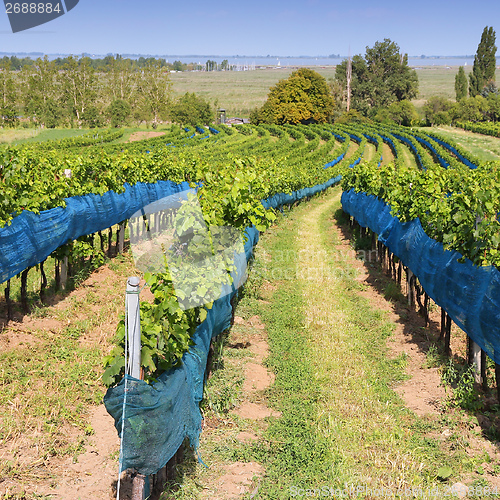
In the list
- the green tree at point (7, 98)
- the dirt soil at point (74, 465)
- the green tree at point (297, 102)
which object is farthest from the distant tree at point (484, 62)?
the dirt soil at point (74, 465)

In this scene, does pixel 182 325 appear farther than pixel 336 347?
No

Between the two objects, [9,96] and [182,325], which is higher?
[9,96]

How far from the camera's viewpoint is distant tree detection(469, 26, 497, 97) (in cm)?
9556

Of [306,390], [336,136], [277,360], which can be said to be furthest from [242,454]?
[336,136]

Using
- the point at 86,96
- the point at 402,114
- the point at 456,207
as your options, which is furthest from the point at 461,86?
the point at 456,207

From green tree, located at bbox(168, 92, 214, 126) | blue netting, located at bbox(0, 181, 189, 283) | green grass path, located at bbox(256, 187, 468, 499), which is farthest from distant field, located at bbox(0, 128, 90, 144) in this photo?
green grass path, located at bbox(256, 187, 468, 499)

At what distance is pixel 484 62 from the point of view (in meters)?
97.4

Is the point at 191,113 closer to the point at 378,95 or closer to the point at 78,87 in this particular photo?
the point at 78,87

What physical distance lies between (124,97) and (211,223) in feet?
320

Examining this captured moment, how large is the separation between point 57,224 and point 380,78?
104 meters

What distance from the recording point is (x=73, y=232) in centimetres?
980

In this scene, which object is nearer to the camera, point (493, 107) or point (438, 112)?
point (493, 107)

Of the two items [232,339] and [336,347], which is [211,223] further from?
[336,347]

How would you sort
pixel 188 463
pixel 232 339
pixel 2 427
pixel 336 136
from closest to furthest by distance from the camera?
pixel 188 463
pixel 2 427
pixel 232 339
pixel 336 136
